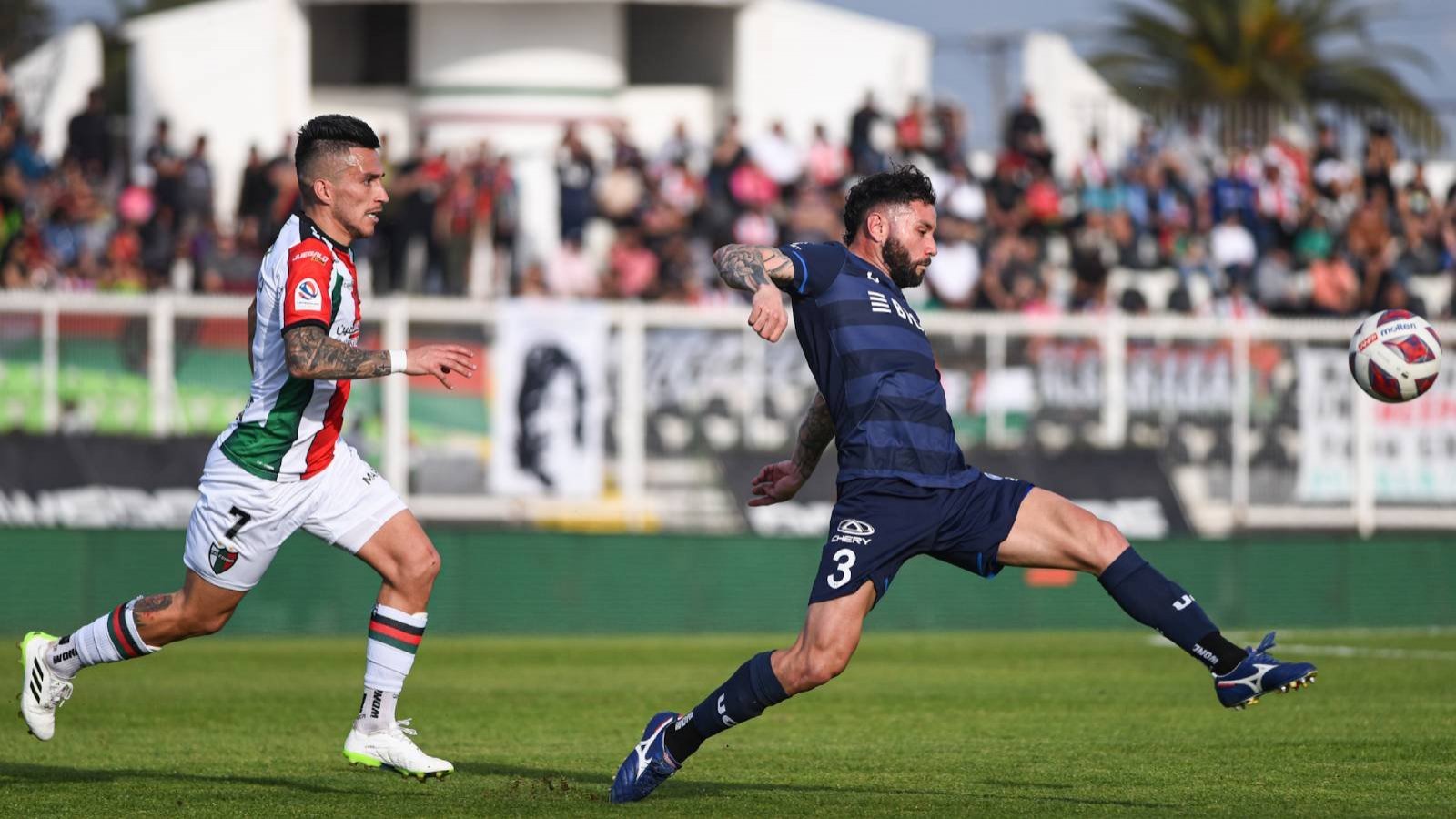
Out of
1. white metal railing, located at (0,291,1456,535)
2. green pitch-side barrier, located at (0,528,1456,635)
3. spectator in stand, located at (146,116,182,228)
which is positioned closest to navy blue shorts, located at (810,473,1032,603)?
green pitch-side barrier, located at (0,528,1456,635)

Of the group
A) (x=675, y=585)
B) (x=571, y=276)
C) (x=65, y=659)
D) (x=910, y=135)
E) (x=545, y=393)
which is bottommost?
(x=675, y=585)

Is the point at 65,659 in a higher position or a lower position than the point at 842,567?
lower

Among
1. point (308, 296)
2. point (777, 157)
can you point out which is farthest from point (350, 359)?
point (777, 157)

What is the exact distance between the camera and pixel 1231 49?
170 feet

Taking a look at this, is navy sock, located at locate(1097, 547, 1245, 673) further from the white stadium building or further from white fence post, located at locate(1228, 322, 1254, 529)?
the white stadium building

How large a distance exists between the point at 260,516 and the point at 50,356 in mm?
11234

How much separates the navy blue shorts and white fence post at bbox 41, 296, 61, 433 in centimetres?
1252

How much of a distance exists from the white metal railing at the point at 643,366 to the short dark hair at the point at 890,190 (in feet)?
38.0

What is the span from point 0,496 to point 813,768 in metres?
11.6

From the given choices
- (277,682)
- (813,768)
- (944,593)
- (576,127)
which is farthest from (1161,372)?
(813,768)

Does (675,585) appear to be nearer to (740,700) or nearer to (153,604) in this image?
(153,604)

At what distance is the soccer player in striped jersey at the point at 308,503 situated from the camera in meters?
8.90

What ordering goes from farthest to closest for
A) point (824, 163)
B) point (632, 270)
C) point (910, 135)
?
point (910, 135)
point (824, 163)
point (632, 270)

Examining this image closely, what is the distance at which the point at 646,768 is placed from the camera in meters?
8.43
